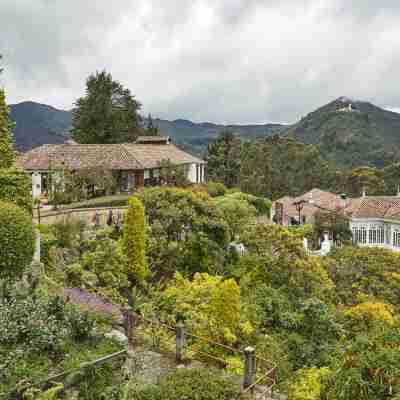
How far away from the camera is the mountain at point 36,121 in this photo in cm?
8950

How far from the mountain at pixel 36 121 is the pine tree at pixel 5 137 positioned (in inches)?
2828

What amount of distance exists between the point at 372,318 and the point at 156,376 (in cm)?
901

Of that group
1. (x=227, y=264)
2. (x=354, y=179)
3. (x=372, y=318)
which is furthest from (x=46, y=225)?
(x=354, y=179)

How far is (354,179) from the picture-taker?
60938 mm

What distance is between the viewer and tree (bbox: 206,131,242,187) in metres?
49.6

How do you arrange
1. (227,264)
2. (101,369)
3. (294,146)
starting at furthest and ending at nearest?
(294,146) → (227,264) → (101,369)

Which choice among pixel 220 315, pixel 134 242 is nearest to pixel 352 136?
pixel 134 242

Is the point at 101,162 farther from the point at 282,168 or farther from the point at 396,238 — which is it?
the point at 282,168

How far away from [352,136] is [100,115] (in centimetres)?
6099

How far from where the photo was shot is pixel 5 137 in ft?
58.7

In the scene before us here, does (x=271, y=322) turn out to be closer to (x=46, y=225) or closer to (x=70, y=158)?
(x=46, y=225)

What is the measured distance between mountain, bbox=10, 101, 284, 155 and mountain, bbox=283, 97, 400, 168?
11268 mm

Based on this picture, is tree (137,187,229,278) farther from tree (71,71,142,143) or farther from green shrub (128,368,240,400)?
tree (71,71,142,143)

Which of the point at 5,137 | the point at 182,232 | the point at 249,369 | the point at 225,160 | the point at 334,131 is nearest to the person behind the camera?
the point at 249,369
